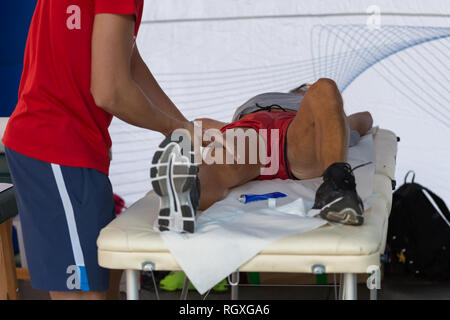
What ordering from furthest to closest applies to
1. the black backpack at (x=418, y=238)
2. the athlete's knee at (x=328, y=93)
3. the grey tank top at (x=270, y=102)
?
the black backpack at (x=418, y=238) < the grey tank top at (x=270, y=102) < the athlete's knee at (x=328, y=93)

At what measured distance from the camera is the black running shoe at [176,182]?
1.08m

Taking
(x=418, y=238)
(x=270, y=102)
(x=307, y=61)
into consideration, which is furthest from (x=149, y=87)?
(x=307, y=61)

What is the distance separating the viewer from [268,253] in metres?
1.08

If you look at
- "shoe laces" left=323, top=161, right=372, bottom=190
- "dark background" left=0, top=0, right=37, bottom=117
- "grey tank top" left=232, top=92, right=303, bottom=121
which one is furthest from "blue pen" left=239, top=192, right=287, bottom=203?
"dark background" left=0, top=0, right=37, bottom=117

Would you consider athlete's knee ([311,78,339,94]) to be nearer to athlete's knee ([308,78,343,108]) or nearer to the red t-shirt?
athlete's knee ([308,78,343,108])

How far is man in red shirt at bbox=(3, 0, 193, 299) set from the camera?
124cm

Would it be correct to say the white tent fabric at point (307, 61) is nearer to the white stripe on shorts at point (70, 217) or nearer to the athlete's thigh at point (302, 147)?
the athlete's thigh at point (302, 147)

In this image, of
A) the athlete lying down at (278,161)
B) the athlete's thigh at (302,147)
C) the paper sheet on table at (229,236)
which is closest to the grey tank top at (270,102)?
the athlete lying down at (278,161)

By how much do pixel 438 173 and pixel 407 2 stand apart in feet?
3.08

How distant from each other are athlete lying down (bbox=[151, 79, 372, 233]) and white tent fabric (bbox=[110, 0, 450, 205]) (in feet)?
2.86

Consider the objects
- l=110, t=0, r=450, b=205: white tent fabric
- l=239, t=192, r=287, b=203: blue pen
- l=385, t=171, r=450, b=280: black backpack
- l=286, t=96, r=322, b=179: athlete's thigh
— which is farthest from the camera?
Result: l=110, t=0, r=450, b=205: white tent fabric

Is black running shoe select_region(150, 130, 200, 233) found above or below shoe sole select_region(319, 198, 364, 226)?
above
